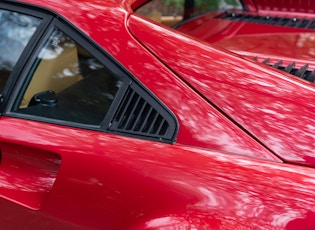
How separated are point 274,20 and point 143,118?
171 cm

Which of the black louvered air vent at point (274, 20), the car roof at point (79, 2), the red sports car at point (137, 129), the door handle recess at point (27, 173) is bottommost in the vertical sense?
the door handle recess at point (27, 173)

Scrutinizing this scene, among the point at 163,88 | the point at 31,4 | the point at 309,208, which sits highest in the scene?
the point at 31,4

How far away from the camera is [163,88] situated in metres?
1.84

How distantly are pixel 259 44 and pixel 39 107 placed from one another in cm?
133

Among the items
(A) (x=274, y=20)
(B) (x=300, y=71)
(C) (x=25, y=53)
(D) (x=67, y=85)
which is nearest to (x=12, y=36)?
(C) (x=25, y=53)

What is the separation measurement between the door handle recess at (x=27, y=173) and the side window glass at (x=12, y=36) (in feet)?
0.88

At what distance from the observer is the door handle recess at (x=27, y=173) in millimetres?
1900

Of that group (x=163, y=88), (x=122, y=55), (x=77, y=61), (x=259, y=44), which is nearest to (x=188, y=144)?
(x=163, y=88)

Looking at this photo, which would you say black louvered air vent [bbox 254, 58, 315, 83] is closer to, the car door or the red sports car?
the red sports car

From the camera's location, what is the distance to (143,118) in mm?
1854

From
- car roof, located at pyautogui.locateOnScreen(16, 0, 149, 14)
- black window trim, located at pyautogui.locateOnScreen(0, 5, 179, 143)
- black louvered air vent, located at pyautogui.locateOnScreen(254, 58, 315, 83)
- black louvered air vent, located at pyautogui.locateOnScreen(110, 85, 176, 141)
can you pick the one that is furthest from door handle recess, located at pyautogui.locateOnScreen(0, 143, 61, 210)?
black louvered air vent, located at pyautogui.locateOnScreen(254, 58, 315, 83)

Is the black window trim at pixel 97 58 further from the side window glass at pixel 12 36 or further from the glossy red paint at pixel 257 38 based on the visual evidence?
the glossy red paint at pixel 257 38

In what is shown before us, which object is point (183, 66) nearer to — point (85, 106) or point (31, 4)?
point (85, 106)

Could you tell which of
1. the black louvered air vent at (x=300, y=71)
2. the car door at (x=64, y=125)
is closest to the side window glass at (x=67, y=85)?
the car door at (x=64, y=125)
